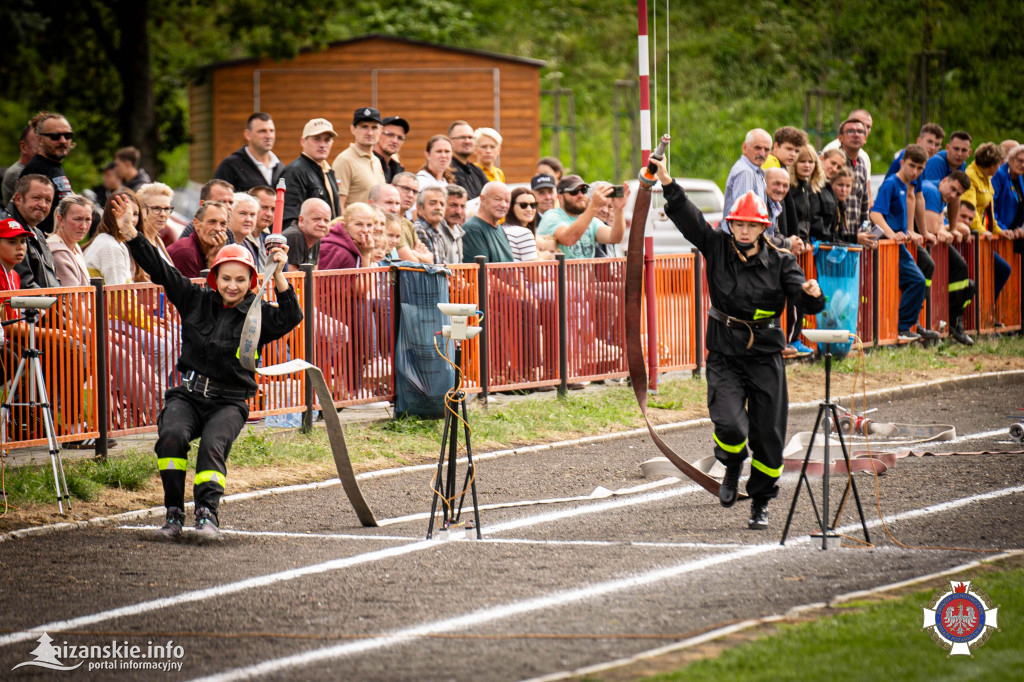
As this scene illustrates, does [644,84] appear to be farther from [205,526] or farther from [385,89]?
[385,89]

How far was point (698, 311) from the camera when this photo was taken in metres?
14.3

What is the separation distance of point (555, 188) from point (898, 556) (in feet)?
26.6

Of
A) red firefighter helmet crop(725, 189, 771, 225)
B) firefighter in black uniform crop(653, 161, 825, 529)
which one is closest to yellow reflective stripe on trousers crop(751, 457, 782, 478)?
firefighter in black uniform crop(653, 161, 825, 529)

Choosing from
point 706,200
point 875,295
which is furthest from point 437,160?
point 706,200

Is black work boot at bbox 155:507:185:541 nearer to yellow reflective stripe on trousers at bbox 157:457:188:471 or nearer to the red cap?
yellow reflective stripe on trousers at bbox 157:457:188:471

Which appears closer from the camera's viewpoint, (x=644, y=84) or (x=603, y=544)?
(x=603, y=544)

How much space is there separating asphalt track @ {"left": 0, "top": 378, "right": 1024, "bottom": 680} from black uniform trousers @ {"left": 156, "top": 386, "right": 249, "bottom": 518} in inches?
12.7

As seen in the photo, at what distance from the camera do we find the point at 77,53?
103 ft

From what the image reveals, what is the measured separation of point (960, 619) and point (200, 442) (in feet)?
15.0

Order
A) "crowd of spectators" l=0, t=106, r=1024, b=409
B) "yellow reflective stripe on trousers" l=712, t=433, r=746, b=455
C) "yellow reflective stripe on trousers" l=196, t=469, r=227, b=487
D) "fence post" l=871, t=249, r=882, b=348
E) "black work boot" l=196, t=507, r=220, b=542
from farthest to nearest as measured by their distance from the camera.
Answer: "fence post" l=871, t=249, r=882, b=348 → "crowd of spectators" l=0, t=106, r=1024, b=409 → "yellow reflective stripe on trousers" l=712, t=433, r=746, b=455 → "yellow reflective stripe on trousers" l=196, t=469, r=227, b=487 → "black work boot" l=196, t=507, r=220, b=542

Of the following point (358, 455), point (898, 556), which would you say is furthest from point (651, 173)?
point (358, 455)

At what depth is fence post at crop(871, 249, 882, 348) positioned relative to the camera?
15.9 metres

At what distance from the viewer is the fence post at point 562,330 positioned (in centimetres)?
1302

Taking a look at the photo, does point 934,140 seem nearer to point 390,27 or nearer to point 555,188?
point 555,188
